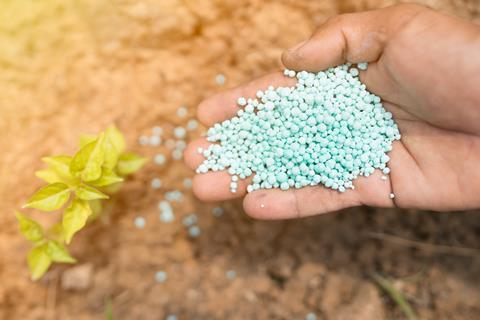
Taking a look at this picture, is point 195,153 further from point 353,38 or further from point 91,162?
point 353,38

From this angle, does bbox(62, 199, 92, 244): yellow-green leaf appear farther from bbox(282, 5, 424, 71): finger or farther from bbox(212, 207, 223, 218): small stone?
bbox(282, 5, 424, 71): finger

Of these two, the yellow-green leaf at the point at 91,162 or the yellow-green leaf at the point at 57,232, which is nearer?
the yellow-green leaf at the point at 91,162

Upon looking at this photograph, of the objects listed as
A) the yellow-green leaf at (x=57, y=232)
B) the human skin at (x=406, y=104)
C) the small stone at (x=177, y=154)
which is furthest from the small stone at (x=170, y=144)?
the yellow-green leaf at (x=57, y=232)

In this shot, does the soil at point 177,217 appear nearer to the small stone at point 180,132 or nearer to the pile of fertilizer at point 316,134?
the small stone at point 180,132

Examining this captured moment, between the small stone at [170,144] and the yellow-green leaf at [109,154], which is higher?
the yellow-green leaf at [109,154]

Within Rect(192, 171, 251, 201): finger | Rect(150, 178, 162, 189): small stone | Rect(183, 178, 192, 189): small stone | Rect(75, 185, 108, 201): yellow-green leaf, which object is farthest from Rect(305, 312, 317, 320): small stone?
Rect(75, 185, 108, 201): yellow-green leaf

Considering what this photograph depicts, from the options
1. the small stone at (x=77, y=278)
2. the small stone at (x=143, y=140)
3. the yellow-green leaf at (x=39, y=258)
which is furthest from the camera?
the small stone at (x=143, y=140)
